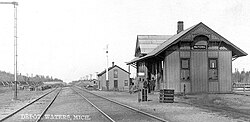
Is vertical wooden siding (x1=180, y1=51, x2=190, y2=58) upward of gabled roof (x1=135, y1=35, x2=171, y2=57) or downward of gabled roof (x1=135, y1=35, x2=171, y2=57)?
downward

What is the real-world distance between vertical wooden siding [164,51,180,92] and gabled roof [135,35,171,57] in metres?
10.9

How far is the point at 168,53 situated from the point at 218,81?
210 inches

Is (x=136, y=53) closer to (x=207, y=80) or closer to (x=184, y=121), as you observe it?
Result: (x=207, y=80)

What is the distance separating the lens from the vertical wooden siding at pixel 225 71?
31828 mm

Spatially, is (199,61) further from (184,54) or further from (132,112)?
(132,112)

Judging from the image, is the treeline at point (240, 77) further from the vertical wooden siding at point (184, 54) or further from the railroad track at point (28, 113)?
the railroad track at point (28, 113)

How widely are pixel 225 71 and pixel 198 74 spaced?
2690 millimetres

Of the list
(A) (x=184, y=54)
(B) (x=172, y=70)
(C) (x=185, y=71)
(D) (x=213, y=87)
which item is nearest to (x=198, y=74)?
(C) (x=185, y=71)

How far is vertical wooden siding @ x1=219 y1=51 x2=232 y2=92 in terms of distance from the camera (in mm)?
31828

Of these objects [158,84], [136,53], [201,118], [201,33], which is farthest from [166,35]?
[201,118]

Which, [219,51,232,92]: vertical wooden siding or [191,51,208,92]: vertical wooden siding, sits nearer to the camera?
[191,51,208,92]: vertical wooden siding

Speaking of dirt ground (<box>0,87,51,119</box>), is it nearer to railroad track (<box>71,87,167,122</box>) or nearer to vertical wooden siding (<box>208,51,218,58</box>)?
railroad track (<box>71,87,167,122</box>)

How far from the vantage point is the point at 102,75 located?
8031 cm

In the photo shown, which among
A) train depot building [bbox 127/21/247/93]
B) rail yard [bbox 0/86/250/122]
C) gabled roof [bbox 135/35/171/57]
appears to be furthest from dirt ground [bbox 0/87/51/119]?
gabled roof [bbox 135/35/171/57]
